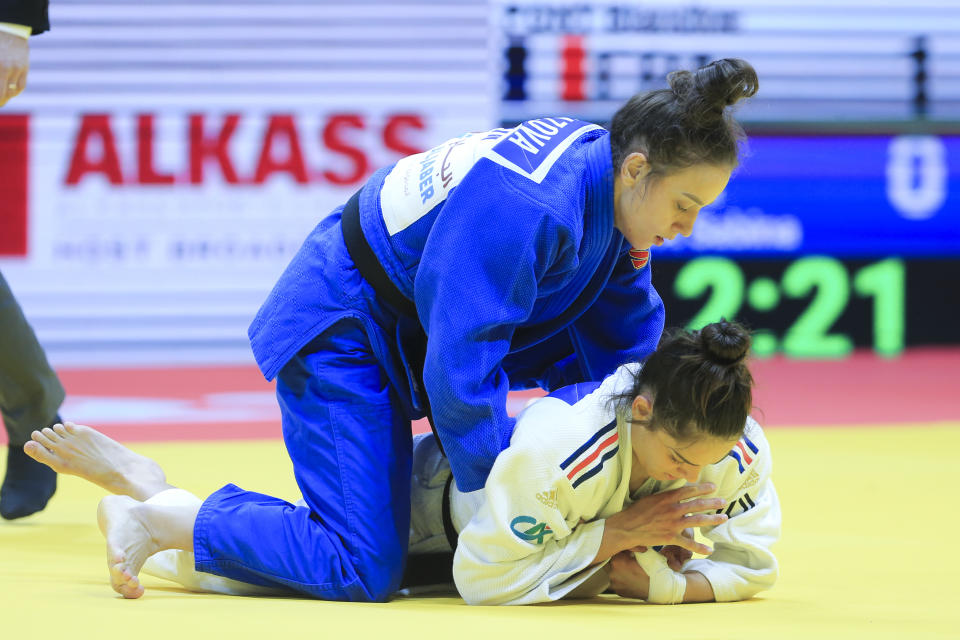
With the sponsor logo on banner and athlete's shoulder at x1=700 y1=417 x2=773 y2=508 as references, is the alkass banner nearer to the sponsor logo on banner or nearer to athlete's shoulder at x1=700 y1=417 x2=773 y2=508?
the sponsor logo on banner

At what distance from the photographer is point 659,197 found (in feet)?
6.47

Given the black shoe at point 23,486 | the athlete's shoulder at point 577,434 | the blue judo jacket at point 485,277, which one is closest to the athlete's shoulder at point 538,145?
the blue judo jacket at point 485,277

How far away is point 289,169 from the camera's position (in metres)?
6.52

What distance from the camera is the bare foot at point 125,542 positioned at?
189 centimetres

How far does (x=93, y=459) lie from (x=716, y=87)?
133cm

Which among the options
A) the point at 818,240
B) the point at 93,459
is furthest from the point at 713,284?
the point at 93,459

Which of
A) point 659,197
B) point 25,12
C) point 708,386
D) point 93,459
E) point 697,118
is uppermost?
point 25,12

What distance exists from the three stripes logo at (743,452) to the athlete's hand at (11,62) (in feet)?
5.73

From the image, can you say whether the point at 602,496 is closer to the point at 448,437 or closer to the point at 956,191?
the point at 448,437

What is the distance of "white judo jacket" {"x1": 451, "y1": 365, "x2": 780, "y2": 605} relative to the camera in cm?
190

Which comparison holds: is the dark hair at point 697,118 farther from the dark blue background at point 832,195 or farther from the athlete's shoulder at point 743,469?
the dark blue background at point 832,195

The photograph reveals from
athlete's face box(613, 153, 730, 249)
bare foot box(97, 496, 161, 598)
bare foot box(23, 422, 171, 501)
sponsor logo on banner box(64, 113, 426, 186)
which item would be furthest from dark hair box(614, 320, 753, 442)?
sponsor logo on banner box(64, 113, 426, 186)

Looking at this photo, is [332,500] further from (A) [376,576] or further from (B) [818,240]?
(B) [818,240]

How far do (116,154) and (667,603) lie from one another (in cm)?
510
